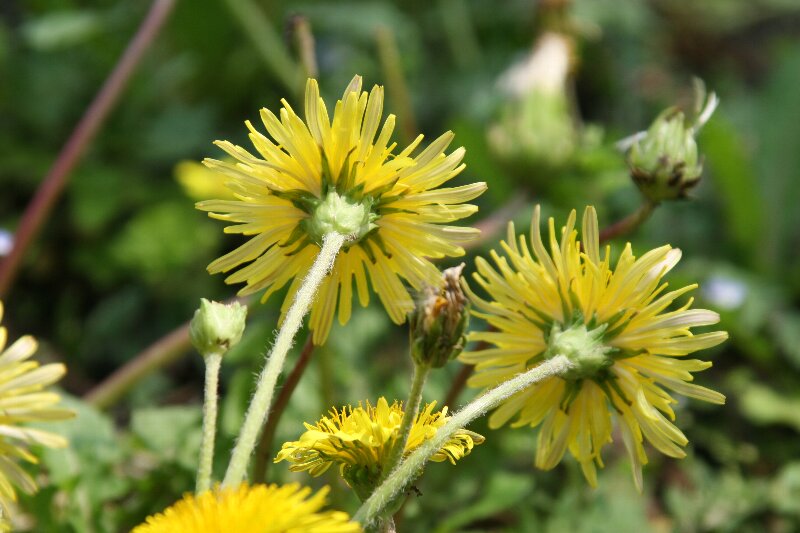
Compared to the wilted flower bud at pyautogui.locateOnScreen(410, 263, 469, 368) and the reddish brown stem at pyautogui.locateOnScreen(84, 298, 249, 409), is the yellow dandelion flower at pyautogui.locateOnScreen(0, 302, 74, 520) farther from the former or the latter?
the reddish brown stem at pyautogui.locateOnScreen(84, 298, 249, 409)

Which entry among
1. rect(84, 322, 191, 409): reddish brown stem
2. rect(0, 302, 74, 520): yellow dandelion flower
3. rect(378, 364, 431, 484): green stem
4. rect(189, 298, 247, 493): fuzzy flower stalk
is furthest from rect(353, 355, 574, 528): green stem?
rect(84, 322, 191, 409): reddish brown stem

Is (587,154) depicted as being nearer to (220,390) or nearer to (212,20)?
(220,390)

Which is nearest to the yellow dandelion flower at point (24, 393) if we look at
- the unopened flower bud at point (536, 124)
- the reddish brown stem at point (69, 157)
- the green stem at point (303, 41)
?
the green stem at point (303, 41)

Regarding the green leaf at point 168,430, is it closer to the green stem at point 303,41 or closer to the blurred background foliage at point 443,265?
the blurred background foliage at point 443,265

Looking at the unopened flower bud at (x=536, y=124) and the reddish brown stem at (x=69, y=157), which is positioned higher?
the reddish brown stem at (x=69, y=157)

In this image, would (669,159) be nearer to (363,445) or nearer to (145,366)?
(363,445)

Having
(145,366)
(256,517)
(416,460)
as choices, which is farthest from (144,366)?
(256,517)
